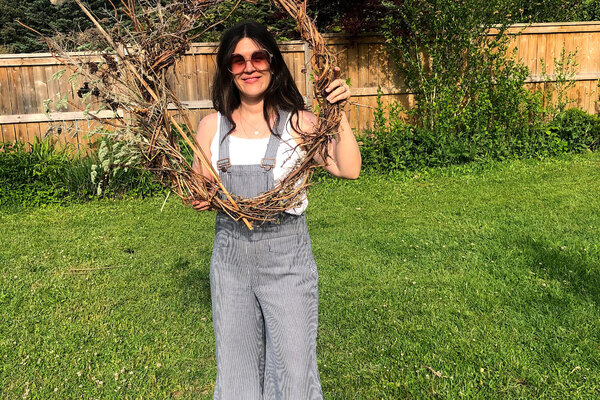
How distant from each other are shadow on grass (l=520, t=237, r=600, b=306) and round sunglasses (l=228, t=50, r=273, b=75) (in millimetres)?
3278

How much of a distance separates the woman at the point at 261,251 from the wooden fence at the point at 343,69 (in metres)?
4.96

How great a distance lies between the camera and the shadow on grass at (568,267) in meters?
4.46

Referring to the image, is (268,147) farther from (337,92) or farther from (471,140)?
(471,140)

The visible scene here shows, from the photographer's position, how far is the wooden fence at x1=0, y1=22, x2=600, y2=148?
26.7ft

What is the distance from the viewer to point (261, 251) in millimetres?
2373

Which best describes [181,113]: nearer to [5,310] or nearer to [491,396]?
[491,396]

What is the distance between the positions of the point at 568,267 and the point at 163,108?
4027 mm

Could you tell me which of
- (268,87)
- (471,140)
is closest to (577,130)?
(471,140)

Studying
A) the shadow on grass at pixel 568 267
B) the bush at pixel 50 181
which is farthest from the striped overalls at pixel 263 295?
the bush at pixel 50 181

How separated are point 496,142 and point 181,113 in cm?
750

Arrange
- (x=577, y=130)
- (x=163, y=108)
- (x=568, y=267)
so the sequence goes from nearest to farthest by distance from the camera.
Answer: (x=163, y=108), (x=568, y=267), (x=577, y=130)

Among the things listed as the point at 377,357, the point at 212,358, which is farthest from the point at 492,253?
the point at 212,358

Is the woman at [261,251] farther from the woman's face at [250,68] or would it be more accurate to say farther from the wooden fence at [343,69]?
the wooden fence at [343,69]

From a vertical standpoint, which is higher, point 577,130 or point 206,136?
point 206,136
